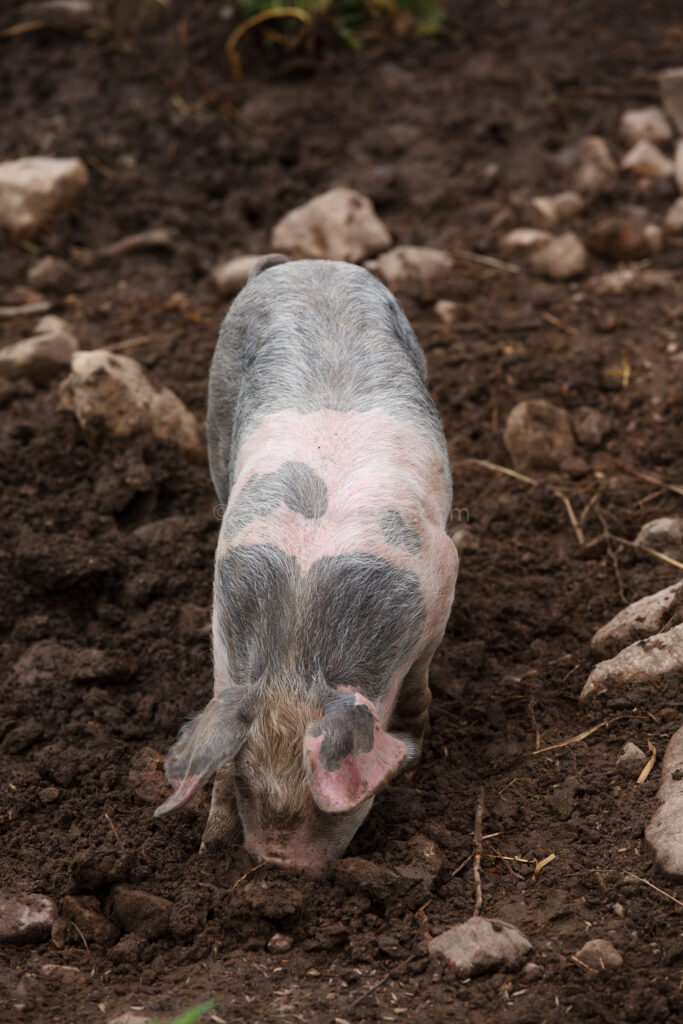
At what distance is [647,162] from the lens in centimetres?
825

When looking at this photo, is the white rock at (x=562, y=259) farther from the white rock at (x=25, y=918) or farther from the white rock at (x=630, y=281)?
the white rock at (x=25, y=918)

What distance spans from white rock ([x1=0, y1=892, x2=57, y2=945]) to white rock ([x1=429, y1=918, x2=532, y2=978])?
1.30 meters

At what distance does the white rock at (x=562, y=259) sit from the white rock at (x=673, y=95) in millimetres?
1735

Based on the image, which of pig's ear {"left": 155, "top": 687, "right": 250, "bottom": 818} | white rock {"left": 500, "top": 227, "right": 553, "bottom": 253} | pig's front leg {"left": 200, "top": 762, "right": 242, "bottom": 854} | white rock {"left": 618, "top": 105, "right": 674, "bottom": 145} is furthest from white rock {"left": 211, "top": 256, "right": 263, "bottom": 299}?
pig's ear {"left": 155, "top": 687, "right": 250, "bottom": 818}

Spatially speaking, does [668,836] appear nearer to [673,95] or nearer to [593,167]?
[593,167]

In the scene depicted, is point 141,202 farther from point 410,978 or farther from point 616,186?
point 410,978

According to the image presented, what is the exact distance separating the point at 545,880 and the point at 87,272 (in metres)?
5.61

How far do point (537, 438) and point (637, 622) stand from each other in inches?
65.1

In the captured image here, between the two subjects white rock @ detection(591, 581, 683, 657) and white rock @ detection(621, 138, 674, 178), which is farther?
white rock @ detection(621, 138, 674, 178)

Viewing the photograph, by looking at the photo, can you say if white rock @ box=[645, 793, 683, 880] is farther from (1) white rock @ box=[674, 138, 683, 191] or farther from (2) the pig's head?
(1) white rock @ box=[674, 138, 683, 191]

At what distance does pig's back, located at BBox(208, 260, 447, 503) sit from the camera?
4422mm

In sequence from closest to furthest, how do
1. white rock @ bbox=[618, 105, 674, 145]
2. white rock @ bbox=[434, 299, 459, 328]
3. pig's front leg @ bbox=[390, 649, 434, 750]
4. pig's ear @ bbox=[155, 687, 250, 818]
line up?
pig's ear @ bbox=[155, 687, 250, 818] < pig's front leg @ bbox=[390, 649, 434, 750] < white rock @ bbox=[434, 299, 459, 328] < white rock @ bbox=[618, 105, 674, 145]

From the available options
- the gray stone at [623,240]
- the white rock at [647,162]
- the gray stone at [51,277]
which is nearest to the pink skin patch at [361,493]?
the gray stone at [623,240]

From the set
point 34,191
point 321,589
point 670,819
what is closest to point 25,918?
point 321,589
